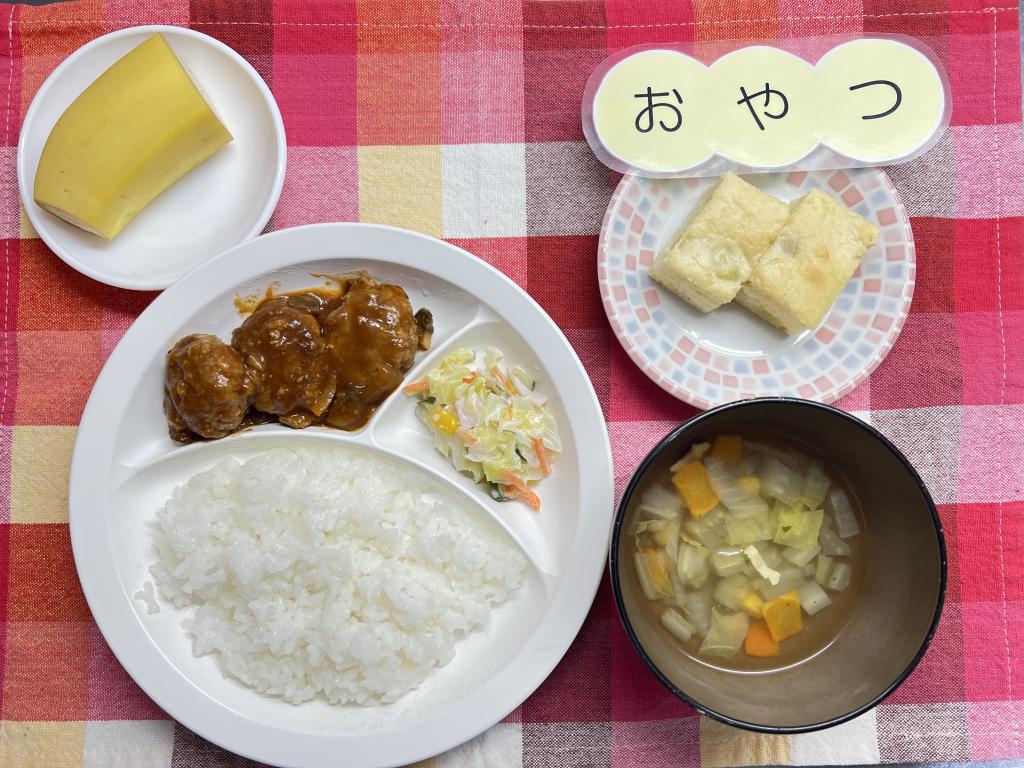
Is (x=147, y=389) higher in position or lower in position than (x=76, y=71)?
lower

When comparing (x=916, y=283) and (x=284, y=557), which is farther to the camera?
(x=916, y=283)

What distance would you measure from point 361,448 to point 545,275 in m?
0.89

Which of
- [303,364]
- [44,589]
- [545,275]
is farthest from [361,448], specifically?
[44,589]

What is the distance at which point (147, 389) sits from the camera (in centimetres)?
263

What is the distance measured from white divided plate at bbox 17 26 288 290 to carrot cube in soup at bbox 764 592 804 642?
81.3 inches

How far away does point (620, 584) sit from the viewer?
2.26 m

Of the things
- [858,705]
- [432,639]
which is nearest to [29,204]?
[432,639]

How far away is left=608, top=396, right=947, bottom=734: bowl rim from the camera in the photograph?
2.19 m

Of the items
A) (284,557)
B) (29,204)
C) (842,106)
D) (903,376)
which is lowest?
(284,557)

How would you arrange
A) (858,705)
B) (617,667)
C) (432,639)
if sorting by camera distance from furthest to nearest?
(617,667)
(432,639)
(858,705)

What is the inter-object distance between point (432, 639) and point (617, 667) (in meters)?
0.69

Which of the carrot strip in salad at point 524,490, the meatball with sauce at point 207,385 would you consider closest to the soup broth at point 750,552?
the carrot strip in salad at point 524,490

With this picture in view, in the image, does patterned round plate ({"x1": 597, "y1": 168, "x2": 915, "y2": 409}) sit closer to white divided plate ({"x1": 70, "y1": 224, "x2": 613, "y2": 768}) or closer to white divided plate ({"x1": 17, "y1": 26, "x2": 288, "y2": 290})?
white divided plate ({"x1": 70, "y1": 224, "x2": 613, "y2": 768})

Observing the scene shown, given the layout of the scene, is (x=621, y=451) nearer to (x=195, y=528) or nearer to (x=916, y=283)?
(x=916, y=283)
